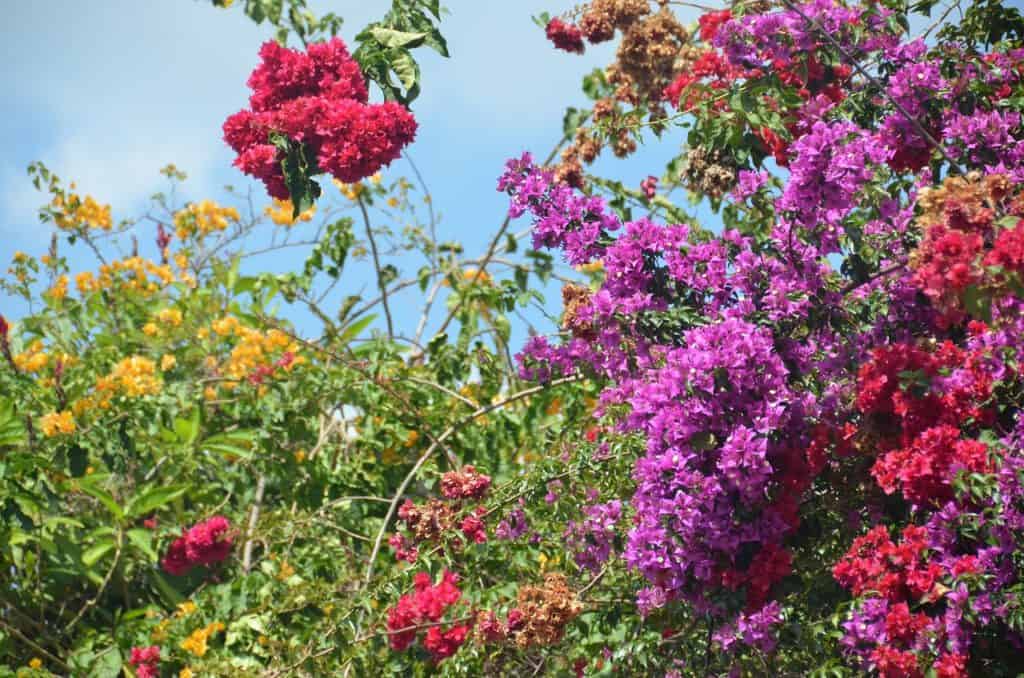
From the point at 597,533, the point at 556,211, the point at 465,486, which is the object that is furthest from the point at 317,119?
the point at 597,533

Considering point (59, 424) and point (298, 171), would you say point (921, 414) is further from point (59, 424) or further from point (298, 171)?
point (59, 424)

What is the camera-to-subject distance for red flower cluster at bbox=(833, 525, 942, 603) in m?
2.86

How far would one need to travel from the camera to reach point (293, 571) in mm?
5012

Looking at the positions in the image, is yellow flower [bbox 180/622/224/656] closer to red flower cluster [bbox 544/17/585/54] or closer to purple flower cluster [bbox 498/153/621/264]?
purple flower cluster [bbox 498/153/621/264]

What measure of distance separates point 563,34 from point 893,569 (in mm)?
3005

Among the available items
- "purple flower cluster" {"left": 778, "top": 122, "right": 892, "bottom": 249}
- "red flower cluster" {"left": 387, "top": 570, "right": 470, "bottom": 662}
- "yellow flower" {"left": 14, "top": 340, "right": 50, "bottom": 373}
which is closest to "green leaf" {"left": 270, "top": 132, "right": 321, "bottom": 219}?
"red flower cluster" {"left": 387, "top": 570, "right": 470, "bottom": 662}

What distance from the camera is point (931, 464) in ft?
9.46

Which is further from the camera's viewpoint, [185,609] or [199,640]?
[185,609]

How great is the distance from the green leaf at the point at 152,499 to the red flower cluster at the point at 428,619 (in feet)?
5.20

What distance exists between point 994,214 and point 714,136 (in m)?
1.24

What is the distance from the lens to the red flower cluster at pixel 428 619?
3.54m

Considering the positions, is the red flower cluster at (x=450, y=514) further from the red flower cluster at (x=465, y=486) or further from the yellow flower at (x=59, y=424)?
the yellow flower at (x=59, y=424)

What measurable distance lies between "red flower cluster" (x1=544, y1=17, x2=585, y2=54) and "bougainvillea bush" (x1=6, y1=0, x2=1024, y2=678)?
4 centimetres

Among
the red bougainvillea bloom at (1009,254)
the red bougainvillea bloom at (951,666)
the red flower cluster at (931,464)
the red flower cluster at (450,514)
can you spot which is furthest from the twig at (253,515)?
the red bougainvillea bloom at (1009,254)
